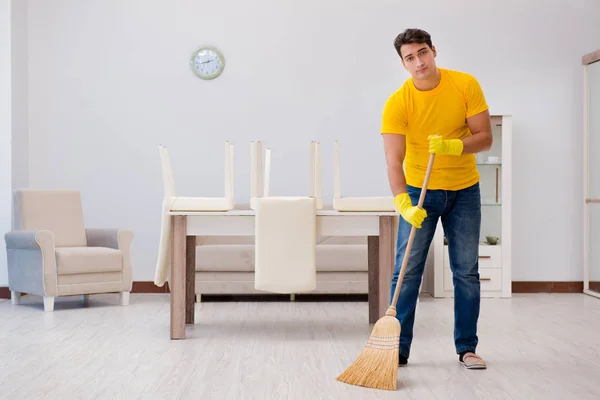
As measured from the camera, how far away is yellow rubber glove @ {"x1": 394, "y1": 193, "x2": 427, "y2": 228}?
3000mm

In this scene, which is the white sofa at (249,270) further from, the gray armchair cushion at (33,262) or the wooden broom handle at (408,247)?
the wooden broom handle at (408,247)

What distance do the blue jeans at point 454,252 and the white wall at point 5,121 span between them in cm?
381

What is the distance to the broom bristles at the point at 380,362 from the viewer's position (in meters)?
2.83

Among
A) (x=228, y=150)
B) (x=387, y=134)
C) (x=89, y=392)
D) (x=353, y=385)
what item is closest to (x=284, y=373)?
(x=353, y=385)

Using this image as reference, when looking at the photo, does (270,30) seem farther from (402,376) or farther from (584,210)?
(402,376)

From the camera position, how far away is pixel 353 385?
2881 mm

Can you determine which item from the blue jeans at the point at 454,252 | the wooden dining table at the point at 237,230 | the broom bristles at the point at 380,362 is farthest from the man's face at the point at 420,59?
the wooden dining table at the point at 237,230

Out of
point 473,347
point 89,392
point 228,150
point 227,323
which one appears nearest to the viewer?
point 89,392

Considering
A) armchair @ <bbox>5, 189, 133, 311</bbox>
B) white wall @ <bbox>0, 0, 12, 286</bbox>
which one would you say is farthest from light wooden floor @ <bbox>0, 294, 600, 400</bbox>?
white wall @ <bbox>0, 0, 12, 286</bbox>

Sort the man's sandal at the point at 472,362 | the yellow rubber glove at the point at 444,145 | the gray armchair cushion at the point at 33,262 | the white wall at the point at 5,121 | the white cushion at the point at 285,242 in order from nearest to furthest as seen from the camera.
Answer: the yellow rubber glove at the point at 444,145, the man's sandal at the point at 472,362, the white cushion at the point at 285,242, the gray armchair cushion at the point at 33,262, the white wall at the point at 5,121

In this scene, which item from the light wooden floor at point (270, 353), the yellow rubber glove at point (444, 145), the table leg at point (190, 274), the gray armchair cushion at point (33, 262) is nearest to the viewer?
the light wooden floor at point (270, 353)

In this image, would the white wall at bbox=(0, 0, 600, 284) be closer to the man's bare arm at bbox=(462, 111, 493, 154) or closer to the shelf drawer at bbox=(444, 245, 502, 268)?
the shelf drawer at bbox=(444, 245, 502, 268)

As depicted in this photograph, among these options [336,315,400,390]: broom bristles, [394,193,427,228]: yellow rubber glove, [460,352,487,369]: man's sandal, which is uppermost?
[394,193,427,228]: yellow rubber glove

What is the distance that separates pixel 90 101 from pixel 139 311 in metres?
2.06
